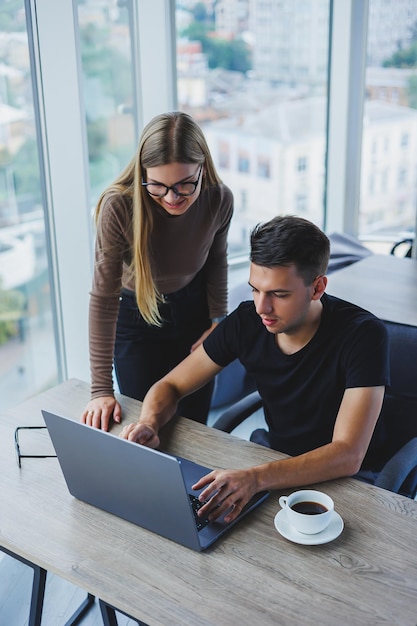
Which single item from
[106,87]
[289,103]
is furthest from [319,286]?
[289,103]

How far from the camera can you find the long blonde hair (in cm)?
189

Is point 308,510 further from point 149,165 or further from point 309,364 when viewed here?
point 149,165

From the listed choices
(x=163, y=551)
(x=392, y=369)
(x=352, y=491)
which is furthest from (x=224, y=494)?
(x=392, y=369)

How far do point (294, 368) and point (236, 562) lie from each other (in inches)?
23.2

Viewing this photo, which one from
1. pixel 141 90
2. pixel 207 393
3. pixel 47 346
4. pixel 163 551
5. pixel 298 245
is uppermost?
pixel 141 90

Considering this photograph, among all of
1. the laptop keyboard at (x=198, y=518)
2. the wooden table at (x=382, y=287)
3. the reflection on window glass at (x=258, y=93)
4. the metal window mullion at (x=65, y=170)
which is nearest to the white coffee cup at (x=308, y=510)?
the laptop keyboard at (x=198, y=518)

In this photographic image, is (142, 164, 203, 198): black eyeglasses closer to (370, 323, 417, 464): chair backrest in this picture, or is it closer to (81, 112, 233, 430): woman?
(81, 112, 233, 430): woman

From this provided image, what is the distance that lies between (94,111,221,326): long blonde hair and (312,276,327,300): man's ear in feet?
1.49

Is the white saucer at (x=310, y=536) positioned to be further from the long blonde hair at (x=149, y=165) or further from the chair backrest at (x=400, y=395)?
the long blonde hair at (x=149, y=165)

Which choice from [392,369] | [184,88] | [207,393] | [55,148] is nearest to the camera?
[392,369]

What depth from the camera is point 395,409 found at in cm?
207

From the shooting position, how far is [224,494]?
1516 millimetres

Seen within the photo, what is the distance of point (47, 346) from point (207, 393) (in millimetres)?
1192

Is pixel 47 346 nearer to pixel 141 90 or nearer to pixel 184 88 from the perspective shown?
pixel 141 90
